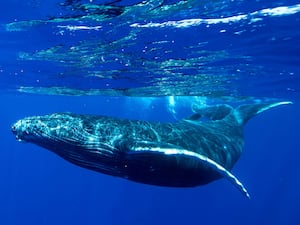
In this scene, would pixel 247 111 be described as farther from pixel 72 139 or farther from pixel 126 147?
pixel 72 139

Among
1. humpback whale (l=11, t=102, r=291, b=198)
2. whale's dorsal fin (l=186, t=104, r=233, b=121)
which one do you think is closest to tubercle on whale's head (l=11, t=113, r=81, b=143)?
humpback whale (l=11, t=102, r=291, b=198)

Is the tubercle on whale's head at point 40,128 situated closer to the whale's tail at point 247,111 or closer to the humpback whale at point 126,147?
the humpback whale at point 126,147

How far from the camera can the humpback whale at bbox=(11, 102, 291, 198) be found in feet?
25.1

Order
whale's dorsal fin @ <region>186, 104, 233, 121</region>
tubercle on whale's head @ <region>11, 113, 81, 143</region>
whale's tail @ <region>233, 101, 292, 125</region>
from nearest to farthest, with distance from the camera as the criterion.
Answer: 1. tubercle on whale's head @ <region>11, 113, 81, 143</region>
2. whale's tail @ <region>233, 101, 292, 125</region>
3. whale's dorsal fin @ <region>186, 104, 233, 121</region>

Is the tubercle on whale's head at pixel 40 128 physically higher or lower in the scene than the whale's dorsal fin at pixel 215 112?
higher

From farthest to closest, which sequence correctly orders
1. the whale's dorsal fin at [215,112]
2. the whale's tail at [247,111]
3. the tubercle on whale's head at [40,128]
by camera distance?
1. the whale's dorsal fin at [215,112]
2. the whale's tail at [247,111]
3. the tubercle on whale's head at [40,128]

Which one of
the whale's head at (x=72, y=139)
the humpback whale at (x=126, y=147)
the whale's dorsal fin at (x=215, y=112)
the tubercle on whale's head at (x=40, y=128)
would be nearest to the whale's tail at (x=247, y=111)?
the whale's dorsal fin at (x=215, y=112)

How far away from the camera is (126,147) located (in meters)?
7.71

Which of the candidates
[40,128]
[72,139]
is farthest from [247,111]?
[40,128]

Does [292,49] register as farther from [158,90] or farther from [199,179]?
[158,90]

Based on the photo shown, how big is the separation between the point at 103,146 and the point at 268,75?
1678cm

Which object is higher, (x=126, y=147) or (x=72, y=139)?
(x=72, y=139)

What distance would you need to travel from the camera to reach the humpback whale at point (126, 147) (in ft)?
25.1

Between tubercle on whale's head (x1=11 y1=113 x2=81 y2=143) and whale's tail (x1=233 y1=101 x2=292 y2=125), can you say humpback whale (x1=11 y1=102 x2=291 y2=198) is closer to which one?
tubercle on whale's head (x1=11 y1=113 x2=81 y2=143)
